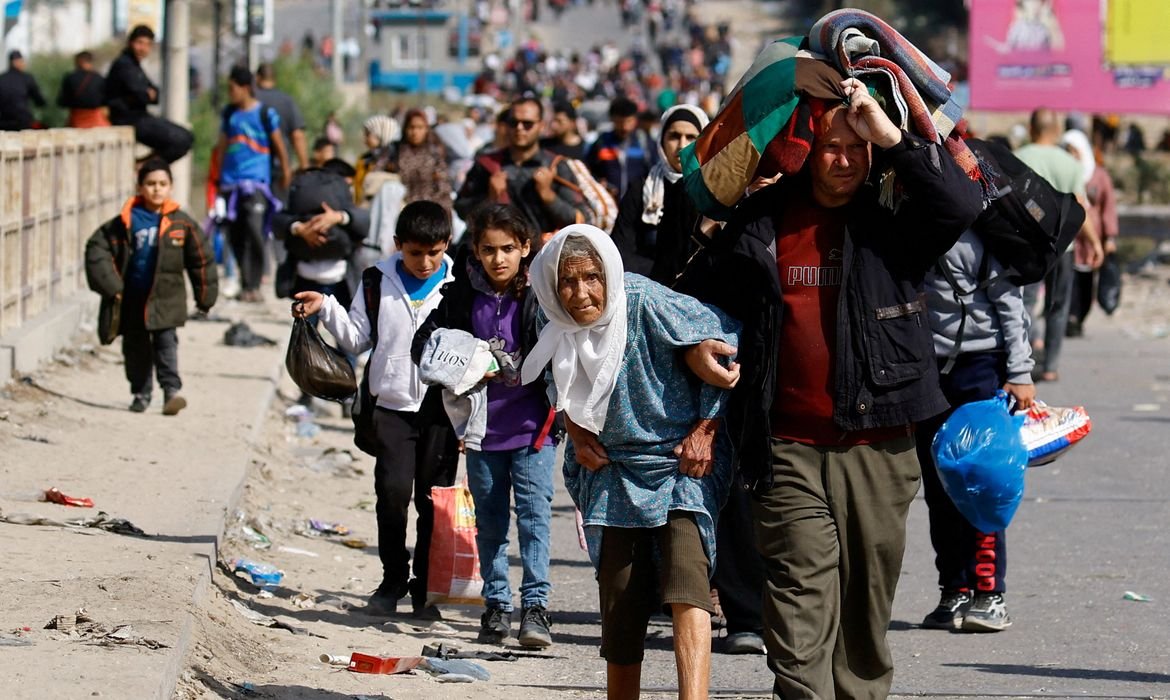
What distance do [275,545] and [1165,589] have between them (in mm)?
4099

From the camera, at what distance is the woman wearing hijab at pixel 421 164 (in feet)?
41.9

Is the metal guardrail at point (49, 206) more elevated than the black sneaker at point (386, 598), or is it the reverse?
the metal guardrail at point (49, 206)

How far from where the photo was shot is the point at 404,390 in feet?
24.7

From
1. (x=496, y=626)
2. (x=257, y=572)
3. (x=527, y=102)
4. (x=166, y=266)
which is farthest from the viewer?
(x=166, y=266)

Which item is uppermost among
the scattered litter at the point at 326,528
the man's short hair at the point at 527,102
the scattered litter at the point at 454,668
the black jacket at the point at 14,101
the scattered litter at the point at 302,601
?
the man's short hair at the point at 527,102

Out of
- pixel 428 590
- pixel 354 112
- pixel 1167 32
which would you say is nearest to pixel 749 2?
pixel 354 112

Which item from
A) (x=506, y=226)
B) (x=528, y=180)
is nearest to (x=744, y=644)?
(x=506, y=226)

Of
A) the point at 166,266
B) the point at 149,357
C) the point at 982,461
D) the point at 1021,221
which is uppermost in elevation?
the point at 1021,221

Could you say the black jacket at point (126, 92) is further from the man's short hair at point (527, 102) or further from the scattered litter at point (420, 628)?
the scattered litter at point (420, 628)

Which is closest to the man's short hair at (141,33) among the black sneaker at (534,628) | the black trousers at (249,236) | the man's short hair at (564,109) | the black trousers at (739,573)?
the black trousers at (249,236)

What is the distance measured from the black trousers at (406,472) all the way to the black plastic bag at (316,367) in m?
0.41

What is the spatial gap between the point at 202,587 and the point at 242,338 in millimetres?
7990

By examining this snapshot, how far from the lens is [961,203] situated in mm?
5223

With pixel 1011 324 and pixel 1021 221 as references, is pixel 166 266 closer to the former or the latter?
pixel 1011 324
